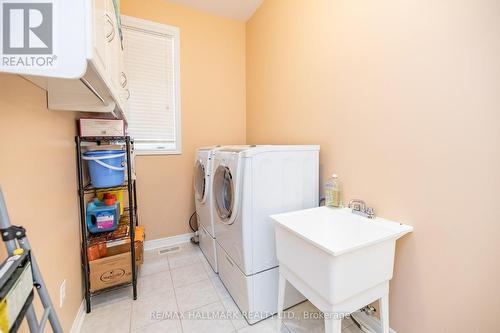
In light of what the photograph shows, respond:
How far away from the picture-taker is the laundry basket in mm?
1486

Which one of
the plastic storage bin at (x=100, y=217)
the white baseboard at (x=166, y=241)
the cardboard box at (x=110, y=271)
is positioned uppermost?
the plastic storage bin at (x=100, y=217)

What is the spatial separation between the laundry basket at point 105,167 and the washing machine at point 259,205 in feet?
2.38

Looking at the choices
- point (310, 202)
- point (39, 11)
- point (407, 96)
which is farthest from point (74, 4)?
point (310, 202)

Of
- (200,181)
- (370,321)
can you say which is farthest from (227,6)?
(370,321)

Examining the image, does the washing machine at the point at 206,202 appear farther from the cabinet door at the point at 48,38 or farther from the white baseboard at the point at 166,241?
the cabinet door at the point at 48,38

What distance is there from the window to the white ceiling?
372 millimetres

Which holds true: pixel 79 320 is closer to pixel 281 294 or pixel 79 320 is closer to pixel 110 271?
pixel 110 271

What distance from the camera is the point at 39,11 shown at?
62 cm

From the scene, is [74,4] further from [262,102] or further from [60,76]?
[262,102]

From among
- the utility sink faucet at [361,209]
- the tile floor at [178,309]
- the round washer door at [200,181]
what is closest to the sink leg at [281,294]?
the tile floor at [178,309]

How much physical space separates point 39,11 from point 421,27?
156 cm

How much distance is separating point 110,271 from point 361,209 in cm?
185
